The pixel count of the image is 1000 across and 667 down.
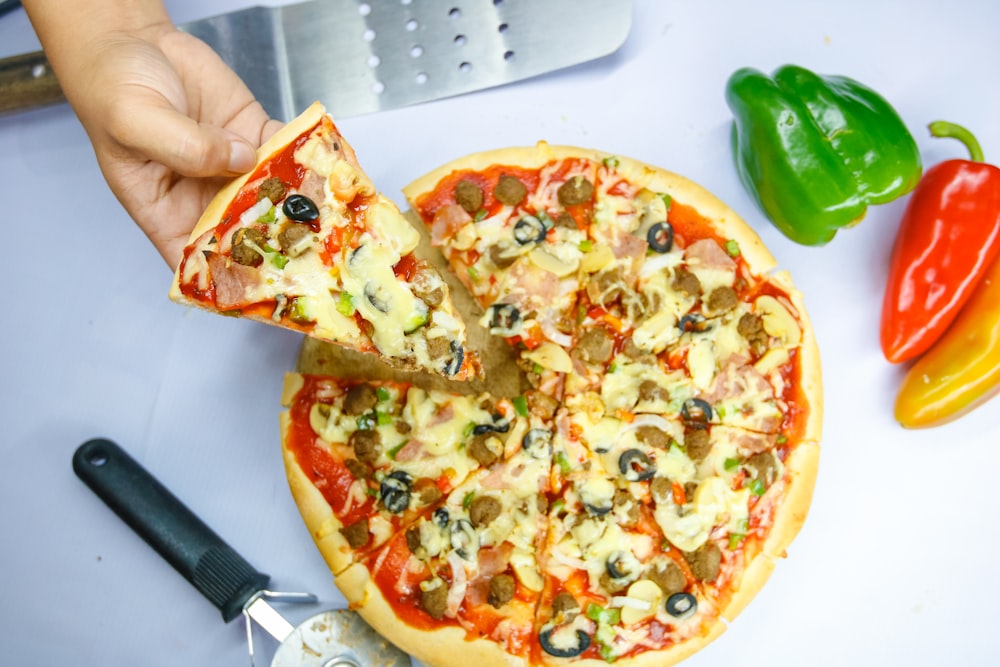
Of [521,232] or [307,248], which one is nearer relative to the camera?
[307,248]

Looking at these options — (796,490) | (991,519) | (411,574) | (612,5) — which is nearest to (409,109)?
(612,5)

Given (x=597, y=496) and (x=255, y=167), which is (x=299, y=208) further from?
(x=597, y=496)

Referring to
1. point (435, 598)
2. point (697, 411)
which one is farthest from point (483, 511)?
point (697, 411)

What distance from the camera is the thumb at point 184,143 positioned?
2.88m

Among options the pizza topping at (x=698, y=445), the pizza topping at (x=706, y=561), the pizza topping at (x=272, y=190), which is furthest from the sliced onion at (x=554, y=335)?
the pizza topping at (x=272, y=190)

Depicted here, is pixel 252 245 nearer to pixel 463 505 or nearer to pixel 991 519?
pixel 463 505

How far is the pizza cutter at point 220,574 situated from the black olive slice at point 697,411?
5.16ft

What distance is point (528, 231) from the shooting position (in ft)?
11.6

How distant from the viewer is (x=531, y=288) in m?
3.62

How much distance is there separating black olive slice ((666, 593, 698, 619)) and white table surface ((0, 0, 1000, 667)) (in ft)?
1.77

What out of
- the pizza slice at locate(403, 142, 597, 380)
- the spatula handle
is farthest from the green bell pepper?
the spatula handle

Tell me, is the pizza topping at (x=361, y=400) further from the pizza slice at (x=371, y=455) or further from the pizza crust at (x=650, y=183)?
the pizza crust at (x=650, y=183)

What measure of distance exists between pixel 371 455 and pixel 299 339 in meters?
0.75

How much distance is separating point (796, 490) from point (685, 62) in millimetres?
2042
